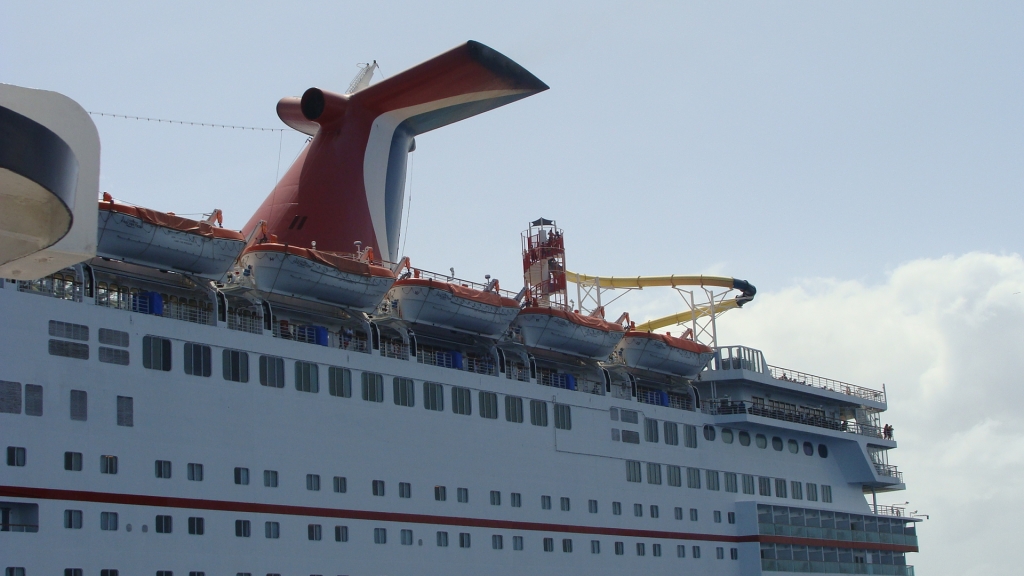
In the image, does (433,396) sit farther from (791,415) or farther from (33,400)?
(791,415)

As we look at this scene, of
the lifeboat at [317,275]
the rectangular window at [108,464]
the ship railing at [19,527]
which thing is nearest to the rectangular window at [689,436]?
the lifeboat at [317,275]

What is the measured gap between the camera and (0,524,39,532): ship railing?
2527 centimetres

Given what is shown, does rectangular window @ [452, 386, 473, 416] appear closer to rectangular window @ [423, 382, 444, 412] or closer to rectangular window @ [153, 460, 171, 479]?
rectangular window @ [423, 382, 444, 412]

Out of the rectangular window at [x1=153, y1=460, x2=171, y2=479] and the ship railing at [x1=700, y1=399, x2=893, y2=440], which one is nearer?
the rectangular window at [x1=153, y1=460, x2=171, y2=479]

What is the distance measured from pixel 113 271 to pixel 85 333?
276cm

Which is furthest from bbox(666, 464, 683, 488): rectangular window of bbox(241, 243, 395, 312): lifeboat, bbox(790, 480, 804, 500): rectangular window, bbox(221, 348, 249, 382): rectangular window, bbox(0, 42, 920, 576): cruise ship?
bbox(221, 348, 249, 382): rectangular window

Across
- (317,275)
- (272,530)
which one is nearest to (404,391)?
(317,275)

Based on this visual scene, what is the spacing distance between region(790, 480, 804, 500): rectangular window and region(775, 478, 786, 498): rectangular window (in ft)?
1.67

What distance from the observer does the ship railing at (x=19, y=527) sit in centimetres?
2527

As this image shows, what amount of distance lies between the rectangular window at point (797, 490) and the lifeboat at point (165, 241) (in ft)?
88.9

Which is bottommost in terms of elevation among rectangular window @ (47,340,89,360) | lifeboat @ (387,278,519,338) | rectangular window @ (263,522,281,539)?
rectangular window @ (263,522,281,539)

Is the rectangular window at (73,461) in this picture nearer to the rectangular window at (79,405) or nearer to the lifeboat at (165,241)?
the rectangular window at (79,405)

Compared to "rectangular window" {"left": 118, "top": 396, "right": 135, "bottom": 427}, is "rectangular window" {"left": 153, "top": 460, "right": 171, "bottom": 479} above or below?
below

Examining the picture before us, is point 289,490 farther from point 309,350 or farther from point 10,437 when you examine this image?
point 10,437
